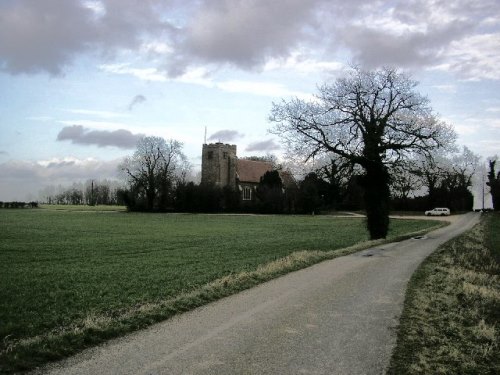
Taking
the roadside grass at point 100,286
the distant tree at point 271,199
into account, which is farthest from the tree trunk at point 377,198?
the distant tree at point 271,199

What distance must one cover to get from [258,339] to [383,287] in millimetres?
5715

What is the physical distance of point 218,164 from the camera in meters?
105

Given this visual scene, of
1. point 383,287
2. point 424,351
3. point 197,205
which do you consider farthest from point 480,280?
point 197,205

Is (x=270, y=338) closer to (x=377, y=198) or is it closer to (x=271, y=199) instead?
(x=377, y=198)

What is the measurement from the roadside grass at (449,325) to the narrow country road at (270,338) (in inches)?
11.4

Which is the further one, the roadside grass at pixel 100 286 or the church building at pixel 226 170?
the church building at pixel 226 170

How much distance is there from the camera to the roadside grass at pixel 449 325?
6.27 metres

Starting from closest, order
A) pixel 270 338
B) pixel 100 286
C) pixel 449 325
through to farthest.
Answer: pixel 270 338 → pixel 449 325 → pixel 100 286

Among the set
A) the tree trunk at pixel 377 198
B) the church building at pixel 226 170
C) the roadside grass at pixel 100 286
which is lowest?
the roadside grass at pixel 100 286

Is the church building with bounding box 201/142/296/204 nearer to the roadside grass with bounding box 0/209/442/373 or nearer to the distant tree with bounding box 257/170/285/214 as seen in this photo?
the distant tree with bounding box 257/170/285/214

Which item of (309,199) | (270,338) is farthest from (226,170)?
(270,338)

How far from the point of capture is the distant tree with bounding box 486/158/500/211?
284 ft

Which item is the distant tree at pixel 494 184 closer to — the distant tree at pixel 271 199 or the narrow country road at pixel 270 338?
the distant tree at pixel 271 199

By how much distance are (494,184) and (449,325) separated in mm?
89020
